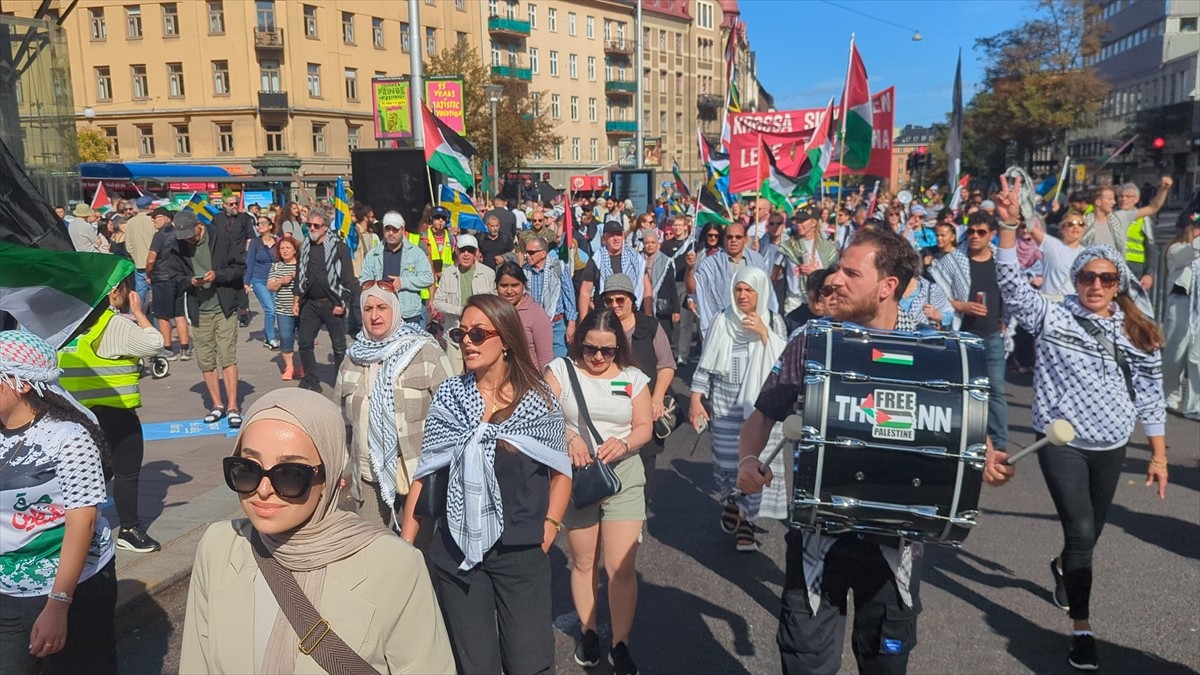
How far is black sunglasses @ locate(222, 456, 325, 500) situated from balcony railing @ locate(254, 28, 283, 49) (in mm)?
49490

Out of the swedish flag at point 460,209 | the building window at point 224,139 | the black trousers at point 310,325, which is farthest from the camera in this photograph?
the building window at point 224,139

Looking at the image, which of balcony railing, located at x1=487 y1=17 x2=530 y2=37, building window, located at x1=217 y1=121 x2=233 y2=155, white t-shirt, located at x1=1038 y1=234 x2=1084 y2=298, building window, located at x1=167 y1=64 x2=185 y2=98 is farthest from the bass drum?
balcony railing, located at x1=487 y1=17 x2=530 y2=37

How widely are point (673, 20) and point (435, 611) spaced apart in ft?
253

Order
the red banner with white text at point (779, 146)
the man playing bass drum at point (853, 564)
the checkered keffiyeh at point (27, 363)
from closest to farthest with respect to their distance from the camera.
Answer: the checkered keffiyeh at point (27, 363)
the man playing bass drum at point (853, 564)
the red banner with white text at point (779, 146)

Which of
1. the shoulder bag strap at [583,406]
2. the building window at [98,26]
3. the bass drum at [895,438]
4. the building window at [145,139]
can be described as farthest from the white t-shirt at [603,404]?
the building window at [98,26]

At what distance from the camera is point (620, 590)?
164 inches

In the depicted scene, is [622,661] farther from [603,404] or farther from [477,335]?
[477,335]

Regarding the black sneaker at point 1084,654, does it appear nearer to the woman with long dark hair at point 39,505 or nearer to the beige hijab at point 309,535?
the beige hijab at point 309,535

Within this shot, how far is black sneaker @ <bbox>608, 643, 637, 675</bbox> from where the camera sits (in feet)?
13.5

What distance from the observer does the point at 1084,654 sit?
411 centimetres

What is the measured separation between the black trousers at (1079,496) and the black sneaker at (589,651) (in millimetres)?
2179

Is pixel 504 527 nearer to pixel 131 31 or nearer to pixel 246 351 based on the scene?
pixel 246 351

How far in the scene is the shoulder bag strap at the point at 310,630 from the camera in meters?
2.08

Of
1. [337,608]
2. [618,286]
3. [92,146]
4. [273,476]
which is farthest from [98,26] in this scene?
[337,608]
